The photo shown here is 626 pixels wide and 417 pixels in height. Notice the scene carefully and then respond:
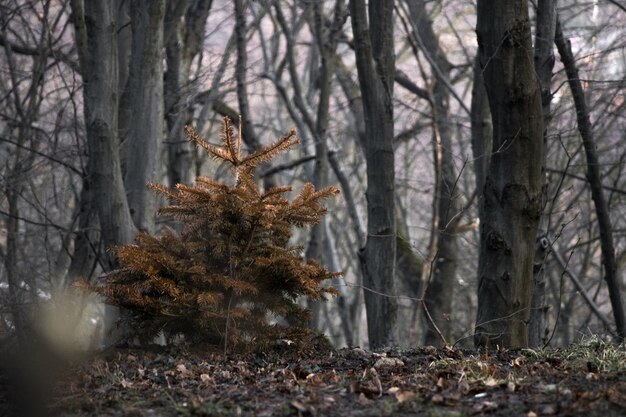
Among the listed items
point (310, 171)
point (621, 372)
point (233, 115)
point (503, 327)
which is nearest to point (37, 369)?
point (621, 372)

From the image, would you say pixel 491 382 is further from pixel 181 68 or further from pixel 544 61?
pixel 181 68

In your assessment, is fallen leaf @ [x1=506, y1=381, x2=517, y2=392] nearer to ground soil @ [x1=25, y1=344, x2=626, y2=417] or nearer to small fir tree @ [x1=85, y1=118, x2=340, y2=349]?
ground soil @ [x1=25, y1=344, x2=626, y2=417]

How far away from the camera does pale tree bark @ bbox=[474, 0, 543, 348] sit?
18.5 ft

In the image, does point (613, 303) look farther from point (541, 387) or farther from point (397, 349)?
point (541, 387)

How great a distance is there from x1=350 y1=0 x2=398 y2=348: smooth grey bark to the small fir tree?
2090 millimetres

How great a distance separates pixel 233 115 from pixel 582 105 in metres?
7.11

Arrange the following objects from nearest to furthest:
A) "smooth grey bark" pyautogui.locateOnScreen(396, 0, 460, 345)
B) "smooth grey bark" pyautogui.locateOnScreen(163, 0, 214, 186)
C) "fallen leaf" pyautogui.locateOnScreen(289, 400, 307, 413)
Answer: "fallen leaf" pyautogui.locateOnScreen(289, 400, 307, 413) < "smooth grey bark" pyautogui.locateOnScreen(163, 0, 214, 186) < "smooth grey bark" pyautogui.locateOnScreen(396, 0, 460, 345)

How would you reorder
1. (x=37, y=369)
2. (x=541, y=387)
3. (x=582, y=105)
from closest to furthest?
(x=37, y=369) < (x=541, y=387) < (x=582, y=105)

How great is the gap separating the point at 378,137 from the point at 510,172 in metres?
2.16

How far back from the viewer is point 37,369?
3.28m

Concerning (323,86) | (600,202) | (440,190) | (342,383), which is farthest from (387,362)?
(440,190)

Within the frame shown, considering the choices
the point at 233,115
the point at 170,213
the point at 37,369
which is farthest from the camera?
the point at 233,115

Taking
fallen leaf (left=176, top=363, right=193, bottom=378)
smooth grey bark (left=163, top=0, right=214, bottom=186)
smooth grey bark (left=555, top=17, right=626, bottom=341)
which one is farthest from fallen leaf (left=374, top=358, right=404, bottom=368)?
smooth grey bark (left=163, top=0, right=214, bottom=186)

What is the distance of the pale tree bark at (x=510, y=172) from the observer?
565 centimetres
